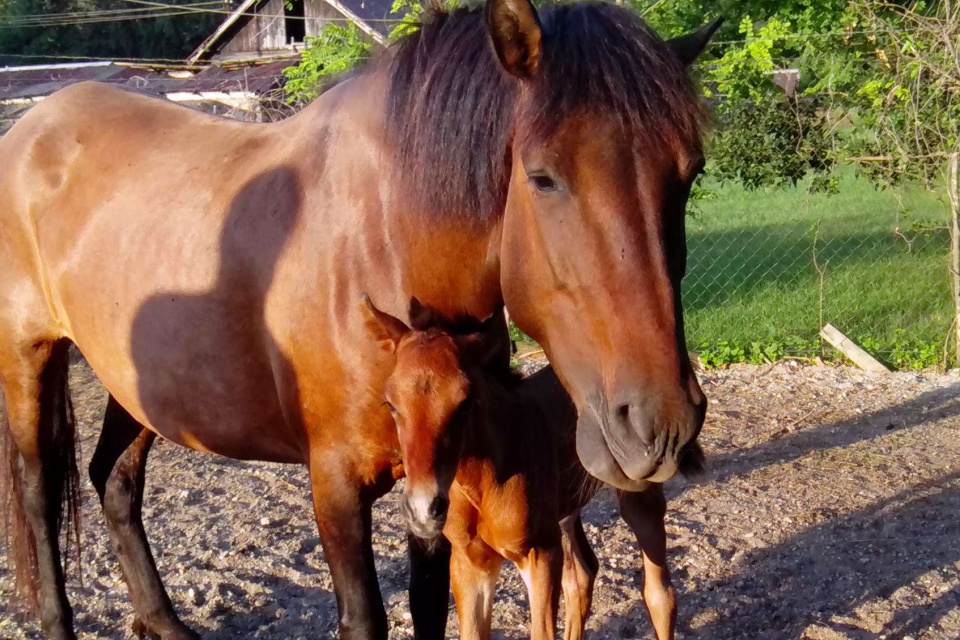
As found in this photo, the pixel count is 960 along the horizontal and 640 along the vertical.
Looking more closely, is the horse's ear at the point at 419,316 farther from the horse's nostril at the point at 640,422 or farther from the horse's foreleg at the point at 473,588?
the horse's foreleg at the point at 473,588

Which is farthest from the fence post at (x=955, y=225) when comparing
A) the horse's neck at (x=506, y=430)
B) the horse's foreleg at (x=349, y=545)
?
the horse's foreleg at (x=349, y=545)

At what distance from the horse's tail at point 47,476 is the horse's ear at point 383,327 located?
187 centimetres

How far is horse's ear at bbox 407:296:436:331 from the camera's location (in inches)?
90.0

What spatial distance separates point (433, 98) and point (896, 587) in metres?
2.90

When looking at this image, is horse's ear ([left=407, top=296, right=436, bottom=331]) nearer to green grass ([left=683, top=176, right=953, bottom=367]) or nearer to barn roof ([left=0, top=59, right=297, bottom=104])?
green grass ([left=683, top=176, right=953, bottom=367])

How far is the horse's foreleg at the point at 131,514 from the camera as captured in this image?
11.7ft

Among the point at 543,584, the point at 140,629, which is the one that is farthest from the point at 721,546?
the point at 140,629

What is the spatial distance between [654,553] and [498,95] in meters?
1.91

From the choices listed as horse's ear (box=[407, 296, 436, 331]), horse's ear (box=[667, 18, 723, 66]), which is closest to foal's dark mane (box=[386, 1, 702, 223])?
horse's ear (box=[667, 18, 723, 66])

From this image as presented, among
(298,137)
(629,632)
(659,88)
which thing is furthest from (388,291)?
(629,632)

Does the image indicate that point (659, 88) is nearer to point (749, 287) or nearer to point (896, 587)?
point (896, 587)

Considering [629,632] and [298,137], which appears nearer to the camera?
[298,137]

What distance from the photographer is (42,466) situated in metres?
3.58

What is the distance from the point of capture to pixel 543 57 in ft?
6.22
